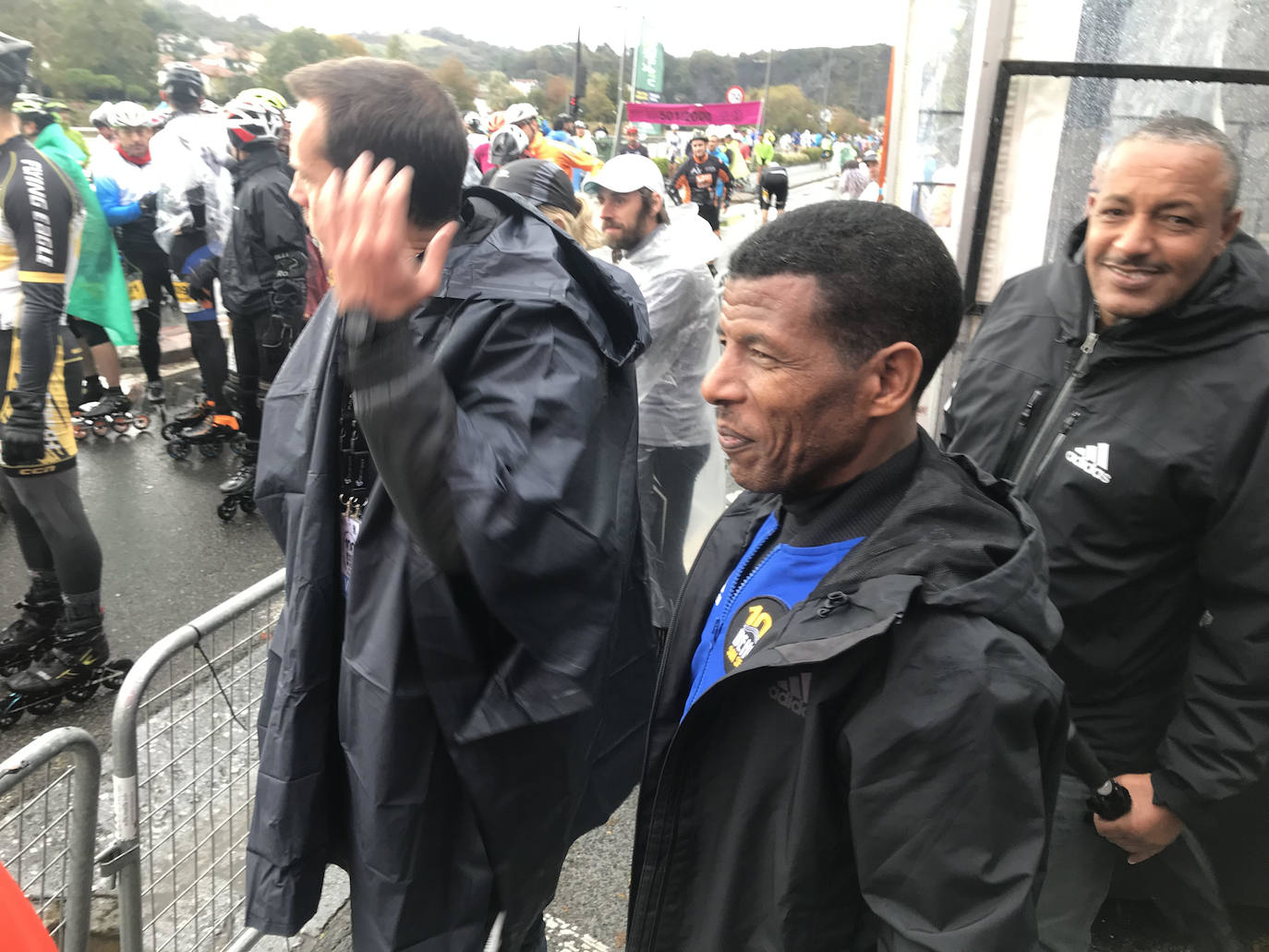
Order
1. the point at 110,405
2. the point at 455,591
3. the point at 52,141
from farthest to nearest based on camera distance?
the point at 110,405 < the point at 52,141 < the point at 455,591

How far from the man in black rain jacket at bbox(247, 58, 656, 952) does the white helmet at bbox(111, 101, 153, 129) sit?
6917 mm

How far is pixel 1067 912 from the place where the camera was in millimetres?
2113

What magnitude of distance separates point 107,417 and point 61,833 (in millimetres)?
5884

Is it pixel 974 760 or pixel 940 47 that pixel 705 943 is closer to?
pixel 974 760

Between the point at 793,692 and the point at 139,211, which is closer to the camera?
the point at 793,692

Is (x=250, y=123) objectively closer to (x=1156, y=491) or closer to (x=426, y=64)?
(x=1156, y=491)

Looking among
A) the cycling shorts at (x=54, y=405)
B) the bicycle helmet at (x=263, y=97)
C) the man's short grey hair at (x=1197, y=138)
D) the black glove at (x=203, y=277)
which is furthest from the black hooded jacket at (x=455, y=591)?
the black glove at (x=203, y=277)

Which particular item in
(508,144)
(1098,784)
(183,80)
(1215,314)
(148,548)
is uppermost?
(183,80)

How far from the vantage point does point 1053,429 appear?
204 cm

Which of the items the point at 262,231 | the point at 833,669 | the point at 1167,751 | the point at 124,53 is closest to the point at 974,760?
the point at 833,669

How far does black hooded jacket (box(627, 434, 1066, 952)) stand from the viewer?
1.07m

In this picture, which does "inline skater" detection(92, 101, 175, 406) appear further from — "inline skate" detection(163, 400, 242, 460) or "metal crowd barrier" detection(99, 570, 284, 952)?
"metal crowd barrier" detection(99, 570, 284, 952)

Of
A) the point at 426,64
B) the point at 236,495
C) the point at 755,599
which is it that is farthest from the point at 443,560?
the point at 426,64

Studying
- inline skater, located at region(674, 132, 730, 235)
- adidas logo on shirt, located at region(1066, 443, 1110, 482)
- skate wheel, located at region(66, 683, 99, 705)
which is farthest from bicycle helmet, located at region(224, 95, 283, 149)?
inline skater, located at region(674, 132, 730, 235)
